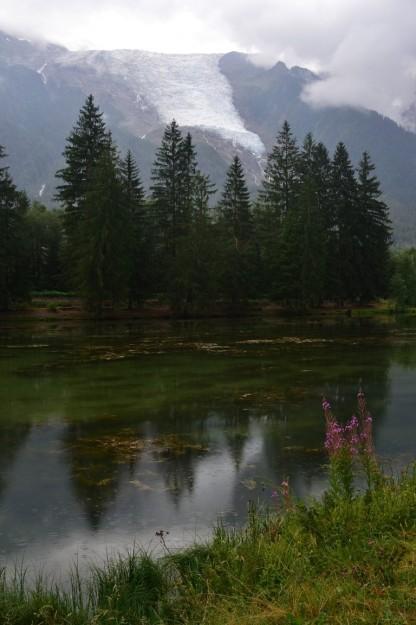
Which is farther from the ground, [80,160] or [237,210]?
[80,160]

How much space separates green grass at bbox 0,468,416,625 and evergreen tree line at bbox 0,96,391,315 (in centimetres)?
4699

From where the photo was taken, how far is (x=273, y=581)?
5.95 metres

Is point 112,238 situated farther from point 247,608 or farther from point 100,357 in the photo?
point 247,608

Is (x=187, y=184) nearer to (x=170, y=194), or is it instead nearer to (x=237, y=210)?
(x=170, y=194)

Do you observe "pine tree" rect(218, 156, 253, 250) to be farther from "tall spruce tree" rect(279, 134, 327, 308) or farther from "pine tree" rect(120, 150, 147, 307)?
"pine tree" rect(120, 150, 147, 307)

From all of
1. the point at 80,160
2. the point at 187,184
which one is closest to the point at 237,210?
the point at 187,184

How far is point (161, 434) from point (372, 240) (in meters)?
64.4

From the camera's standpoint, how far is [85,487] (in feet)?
34.9

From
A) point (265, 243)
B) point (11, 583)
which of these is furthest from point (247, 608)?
point (265, 243)

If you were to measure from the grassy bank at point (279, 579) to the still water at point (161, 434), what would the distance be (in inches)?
50.6

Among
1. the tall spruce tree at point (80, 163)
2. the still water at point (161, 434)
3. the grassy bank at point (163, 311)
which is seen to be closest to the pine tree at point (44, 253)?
the grassy bank at point (163, 311)

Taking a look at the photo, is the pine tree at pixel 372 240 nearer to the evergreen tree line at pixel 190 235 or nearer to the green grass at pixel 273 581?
the evergreen tree line at pixel 190 235

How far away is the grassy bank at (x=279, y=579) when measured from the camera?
5266 mm

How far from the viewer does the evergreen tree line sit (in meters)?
55.4
